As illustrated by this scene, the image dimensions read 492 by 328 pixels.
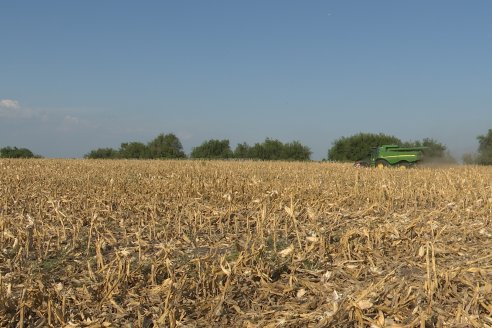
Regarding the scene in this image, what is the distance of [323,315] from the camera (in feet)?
11.5

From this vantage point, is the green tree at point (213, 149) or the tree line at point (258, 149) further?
the green tree at point (213, 149)

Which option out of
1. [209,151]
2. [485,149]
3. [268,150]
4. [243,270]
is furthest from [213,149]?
[243,270]

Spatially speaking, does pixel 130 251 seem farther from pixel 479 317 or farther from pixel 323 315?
pixel 479 317

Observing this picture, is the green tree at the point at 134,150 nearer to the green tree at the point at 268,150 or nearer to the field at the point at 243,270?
the green tree at the point at 268,150

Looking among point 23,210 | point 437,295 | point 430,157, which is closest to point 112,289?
point 437,295

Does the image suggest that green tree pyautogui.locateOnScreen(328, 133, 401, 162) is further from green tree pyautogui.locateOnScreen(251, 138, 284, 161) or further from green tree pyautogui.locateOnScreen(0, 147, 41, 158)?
green tree pyautogui.locateOnScreen(0, 147, 41, 158)

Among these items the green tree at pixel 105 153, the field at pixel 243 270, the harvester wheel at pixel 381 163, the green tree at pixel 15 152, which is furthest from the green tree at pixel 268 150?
the field at pixel 243 270

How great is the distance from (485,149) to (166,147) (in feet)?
129

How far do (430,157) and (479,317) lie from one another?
24069 mm

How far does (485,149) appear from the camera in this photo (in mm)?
40500

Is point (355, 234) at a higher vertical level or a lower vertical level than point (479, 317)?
higher

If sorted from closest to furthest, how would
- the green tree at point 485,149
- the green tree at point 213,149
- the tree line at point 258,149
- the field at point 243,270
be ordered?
1. the field at point 243,270
2. the green tree at point 485,149
3. the tree line at point 258,149
4. the green tree at point 213,149

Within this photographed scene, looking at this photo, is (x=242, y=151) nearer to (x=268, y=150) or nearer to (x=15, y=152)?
(x=268, y=150)

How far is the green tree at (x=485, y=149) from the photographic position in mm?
36694
